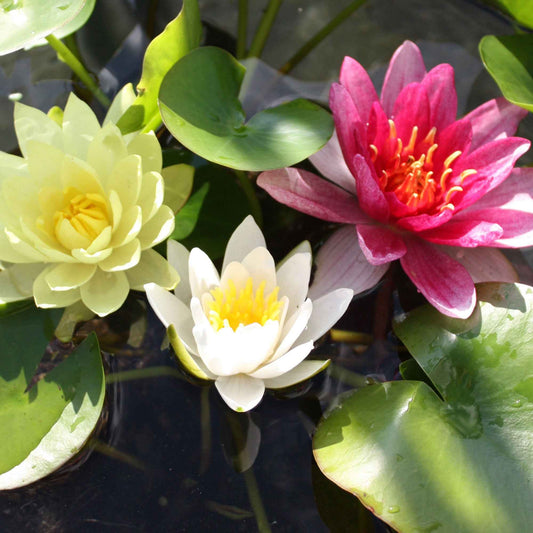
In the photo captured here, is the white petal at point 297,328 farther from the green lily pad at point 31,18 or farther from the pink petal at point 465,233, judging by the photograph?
the green lily pad at point 31,18

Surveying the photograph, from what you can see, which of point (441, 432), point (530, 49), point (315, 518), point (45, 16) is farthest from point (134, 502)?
point (530, 49)

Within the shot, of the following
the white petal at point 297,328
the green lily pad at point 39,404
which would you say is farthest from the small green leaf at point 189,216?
the white petal at point 297,328

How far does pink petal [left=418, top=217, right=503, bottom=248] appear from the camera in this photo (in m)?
1.41

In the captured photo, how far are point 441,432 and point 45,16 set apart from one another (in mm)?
1335

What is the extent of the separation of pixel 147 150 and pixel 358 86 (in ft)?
2.02

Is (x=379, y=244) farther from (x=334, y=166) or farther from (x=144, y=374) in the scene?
(x=144, y=374)

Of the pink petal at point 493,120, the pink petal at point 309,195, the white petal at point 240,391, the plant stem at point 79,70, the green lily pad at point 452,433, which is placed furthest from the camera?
the plant stem at point 79,70

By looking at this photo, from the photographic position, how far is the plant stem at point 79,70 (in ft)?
5.93

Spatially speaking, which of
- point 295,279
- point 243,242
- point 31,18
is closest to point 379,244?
point 295,279

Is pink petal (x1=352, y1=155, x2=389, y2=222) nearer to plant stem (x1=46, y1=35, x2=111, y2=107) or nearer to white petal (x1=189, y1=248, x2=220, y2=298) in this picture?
white petal (x1=189, y1=248, x2=220, y2=298)

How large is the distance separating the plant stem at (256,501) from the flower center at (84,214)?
2.26ft

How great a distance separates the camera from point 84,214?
1.41 meters

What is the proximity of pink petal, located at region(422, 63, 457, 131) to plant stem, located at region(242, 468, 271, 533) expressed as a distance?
1045 mm

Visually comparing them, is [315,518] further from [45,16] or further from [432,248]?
[45,16]
